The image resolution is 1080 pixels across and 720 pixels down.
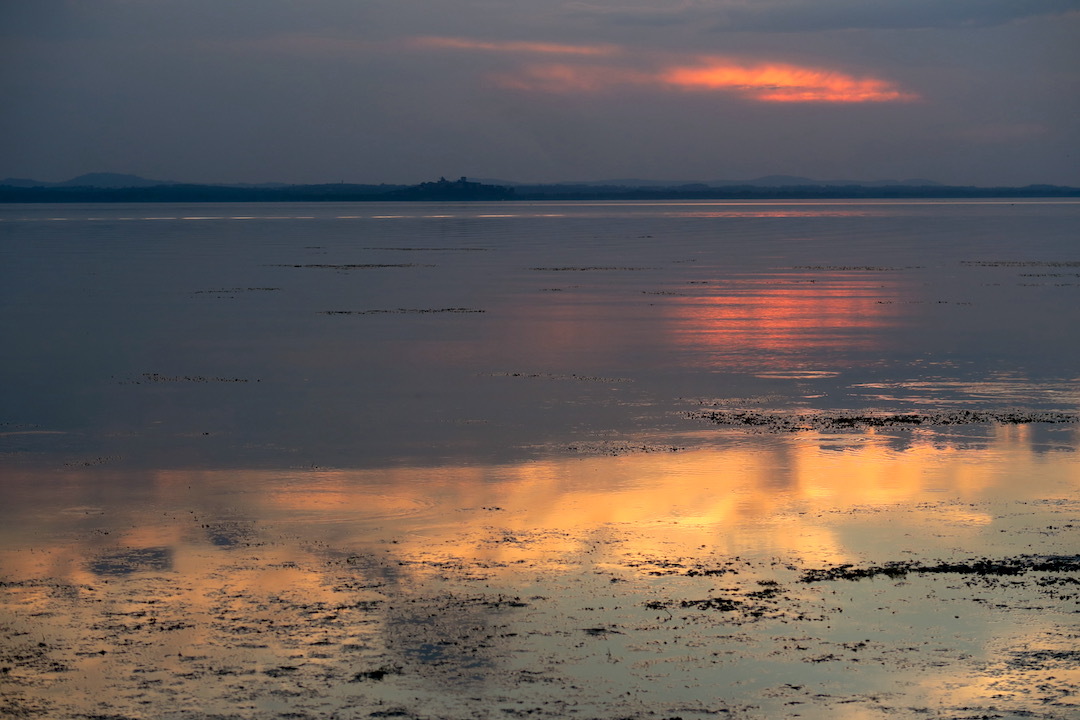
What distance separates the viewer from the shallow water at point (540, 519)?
8.88 meters

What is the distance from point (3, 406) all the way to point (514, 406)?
8137 millimetres

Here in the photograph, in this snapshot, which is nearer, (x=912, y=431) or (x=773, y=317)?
(x=912, y=431)

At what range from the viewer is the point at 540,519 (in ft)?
43.1

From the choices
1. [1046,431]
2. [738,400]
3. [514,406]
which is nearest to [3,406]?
[514,406]

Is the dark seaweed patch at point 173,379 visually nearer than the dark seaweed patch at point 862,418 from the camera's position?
No

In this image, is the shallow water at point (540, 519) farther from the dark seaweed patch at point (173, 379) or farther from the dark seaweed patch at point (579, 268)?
the dark seaweed patch at point (579, 268)

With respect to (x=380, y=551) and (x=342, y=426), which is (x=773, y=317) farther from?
(x=380, y=551)

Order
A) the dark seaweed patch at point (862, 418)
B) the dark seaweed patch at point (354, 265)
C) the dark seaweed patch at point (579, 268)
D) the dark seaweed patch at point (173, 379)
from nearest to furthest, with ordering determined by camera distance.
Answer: the dark seaweed patch at point (862, 418)
the dark seaweed patch at point (173, 379)
the dark seaweed patch at point (579, 268)
the dark seaweed patch at point (354, 265)

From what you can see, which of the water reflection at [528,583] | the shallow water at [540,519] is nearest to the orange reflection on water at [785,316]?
the shallow water at [540,519]

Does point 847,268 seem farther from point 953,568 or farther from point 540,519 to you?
point 953,568

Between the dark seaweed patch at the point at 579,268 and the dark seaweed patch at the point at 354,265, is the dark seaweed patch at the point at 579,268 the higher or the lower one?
the lower one

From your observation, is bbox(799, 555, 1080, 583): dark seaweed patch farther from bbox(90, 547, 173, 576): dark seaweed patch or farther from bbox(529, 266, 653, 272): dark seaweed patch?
bbox(529, 266, 653, 272): dark seaweed patch

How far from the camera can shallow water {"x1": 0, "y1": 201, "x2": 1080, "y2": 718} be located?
8883 millimetres

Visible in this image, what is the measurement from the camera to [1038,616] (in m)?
10.0
